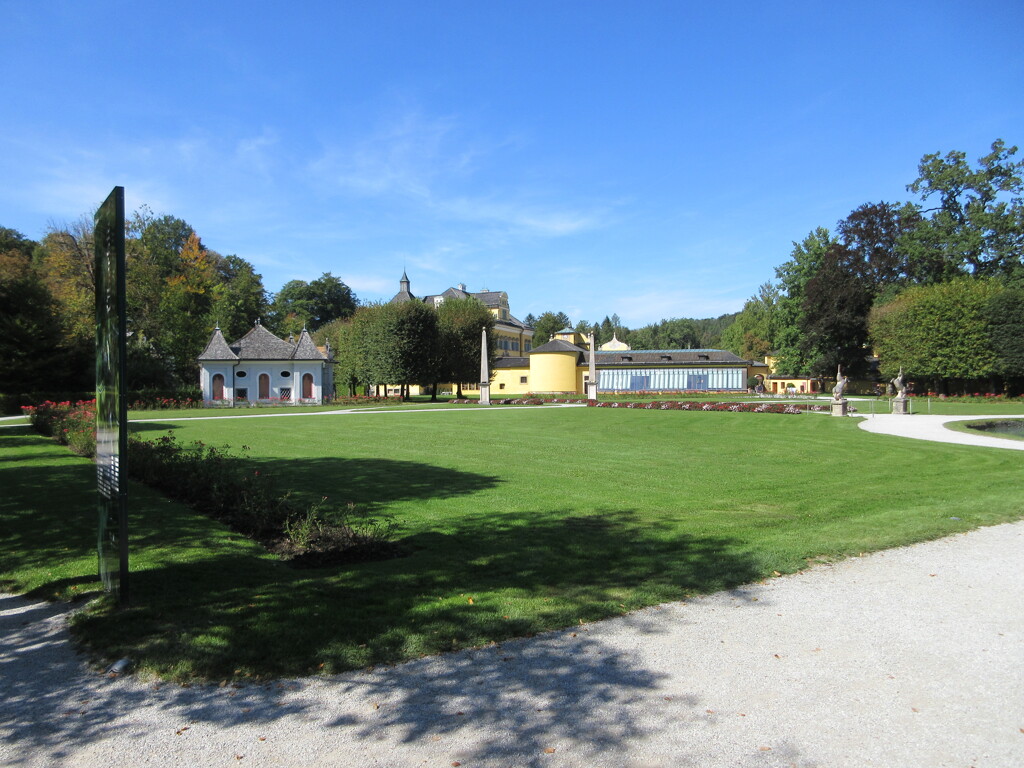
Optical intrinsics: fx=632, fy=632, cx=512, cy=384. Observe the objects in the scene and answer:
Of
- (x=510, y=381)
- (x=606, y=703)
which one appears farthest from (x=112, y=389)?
(x=510, y=381)

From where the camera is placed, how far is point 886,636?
4.63 m

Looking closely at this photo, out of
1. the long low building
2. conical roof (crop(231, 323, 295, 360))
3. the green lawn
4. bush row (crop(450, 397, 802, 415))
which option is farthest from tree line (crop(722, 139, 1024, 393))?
conical roof (crop(231, 323, 295, 360))

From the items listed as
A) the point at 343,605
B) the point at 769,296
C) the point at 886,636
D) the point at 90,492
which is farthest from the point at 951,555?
the point at 769,296

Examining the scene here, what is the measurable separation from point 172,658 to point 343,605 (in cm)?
129

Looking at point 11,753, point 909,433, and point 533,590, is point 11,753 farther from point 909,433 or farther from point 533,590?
point 909,433

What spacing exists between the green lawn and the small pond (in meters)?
7.31

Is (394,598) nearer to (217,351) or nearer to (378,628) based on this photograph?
(378,628)

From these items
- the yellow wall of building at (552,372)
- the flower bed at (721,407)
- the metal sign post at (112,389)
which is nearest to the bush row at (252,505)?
the metal sign post at (112,389)

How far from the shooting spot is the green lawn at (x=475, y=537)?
463cm

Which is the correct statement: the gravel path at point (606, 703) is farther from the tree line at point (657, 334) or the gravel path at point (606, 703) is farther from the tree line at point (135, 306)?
the tree line at point (657, 334)

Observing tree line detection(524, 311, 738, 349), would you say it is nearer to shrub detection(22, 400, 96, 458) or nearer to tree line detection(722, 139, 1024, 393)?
tree line detection(722, 139, 1024, 393)

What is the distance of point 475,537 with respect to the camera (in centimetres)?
738

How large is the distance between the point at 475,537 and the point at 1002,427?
81.1 ft

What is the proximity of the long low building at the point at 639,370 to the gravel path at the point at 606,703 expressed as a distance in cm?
5345
